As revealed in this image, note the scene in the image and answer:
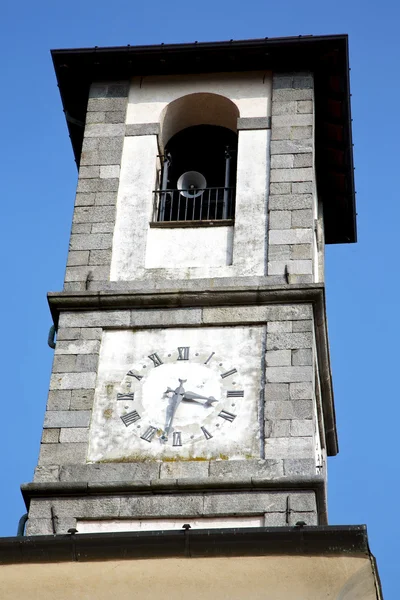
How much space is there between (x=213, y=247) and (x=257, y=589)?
497cm

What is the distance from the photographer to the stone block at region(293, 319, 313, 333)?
1773cm

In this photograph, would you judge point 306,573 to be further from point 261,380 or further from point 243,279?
point 243,279

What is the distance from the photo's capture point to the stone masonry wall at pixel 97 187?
61.4ft

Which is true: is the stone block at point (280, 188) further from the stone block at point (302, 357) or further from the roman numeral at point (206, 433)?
the roman numeral at point (206, 433)

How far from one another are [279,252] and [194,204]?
1.67 meters

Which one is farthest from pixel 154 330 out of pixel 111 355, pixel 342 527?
pixel 342 527

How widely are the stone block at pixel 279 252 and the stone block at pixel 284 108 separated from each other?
2116 millimetres

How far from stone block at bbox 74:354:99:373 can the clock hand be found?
85cm

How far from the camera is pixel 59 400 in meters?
17.4

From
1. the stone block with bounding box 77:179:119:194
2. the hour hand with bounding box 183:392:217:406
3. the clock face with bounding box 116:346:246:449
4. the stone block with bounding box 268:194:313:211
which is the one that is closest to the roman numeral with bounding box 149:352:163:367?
the clock face with bounding box 116:346:246:449

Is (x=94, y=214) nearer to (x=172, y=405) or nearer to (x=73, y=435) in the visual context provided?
(x=172, y=405)

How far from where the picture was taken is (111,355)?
702 inches

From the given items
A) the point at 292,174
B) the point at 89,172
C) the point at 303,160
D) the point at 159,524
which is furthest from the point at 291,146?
the point at 159,524

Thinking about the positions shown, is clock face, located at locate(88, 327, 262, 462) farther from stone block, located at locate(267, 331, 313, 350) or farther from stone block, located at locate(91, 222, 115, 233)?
stone block, located at locate(91, 222, 115, 233)
